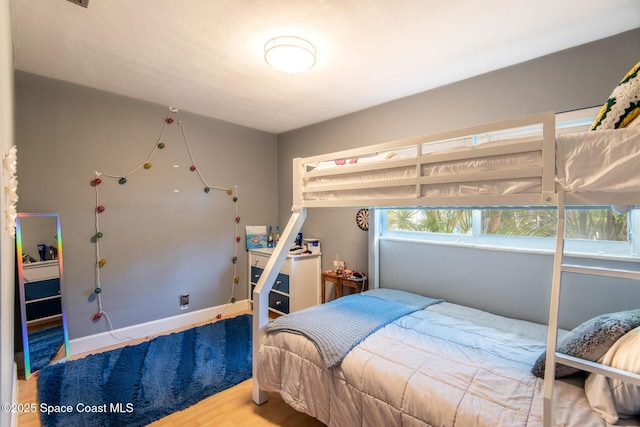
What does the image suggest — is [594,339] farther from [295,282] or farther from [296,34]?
[295,282]

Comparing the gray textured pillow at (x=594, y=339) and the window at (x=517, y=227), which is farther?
the window at (x=517, y=227)

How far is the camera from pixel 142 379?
2.18 m

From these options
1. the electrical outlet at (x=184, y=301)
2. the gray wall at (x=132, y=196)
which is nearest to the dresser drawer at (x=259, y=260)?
the gray wall at (x=132, y=196)

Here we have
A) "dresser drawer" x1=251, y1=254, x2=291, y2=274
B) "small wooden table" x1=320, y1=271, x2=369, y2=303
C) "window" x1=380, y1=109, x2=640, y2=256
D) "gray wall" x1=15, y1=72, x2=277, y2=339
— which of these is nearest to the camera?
"window" x1=380, y1=109, x2=640, y2=256

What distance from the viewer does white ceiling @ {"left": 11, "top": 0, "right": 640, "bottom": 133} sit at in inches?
63.4

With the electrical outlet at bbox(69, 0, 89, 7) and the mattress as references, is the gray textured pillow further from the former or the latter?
the electrical outlet at bbox(69, 0, 89, 7)

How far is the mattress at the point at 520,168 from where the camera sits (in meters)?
1.04

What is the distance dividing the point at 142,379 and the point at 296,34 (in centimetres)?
270

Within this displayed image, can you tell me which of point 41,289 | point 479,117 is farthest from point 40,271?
point 479,117

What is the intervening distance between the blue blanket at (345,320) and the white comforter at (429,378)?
5 centimetres

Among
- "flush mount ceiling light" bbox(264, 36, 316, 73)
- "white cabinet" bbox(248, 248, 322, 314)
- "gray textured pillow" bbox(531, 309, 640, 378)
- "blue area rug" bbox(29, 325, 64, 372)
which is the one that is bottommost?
"blue area rug" bbox(29, 325, 64, 372)

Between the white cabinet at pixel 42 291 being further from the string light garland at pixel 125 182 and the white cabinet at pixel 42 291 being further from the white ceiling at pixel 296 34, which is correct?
the white ceiling at pixel 296 34

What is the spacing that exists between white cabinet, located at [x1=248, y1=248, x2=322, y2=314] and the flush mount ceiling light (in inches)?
76.8

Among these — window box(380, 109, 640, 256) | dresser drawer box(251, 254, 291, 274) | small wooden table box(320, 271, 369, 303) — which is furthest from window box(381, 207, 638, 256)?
dresser drawer box(251, 254, 291, 274)
